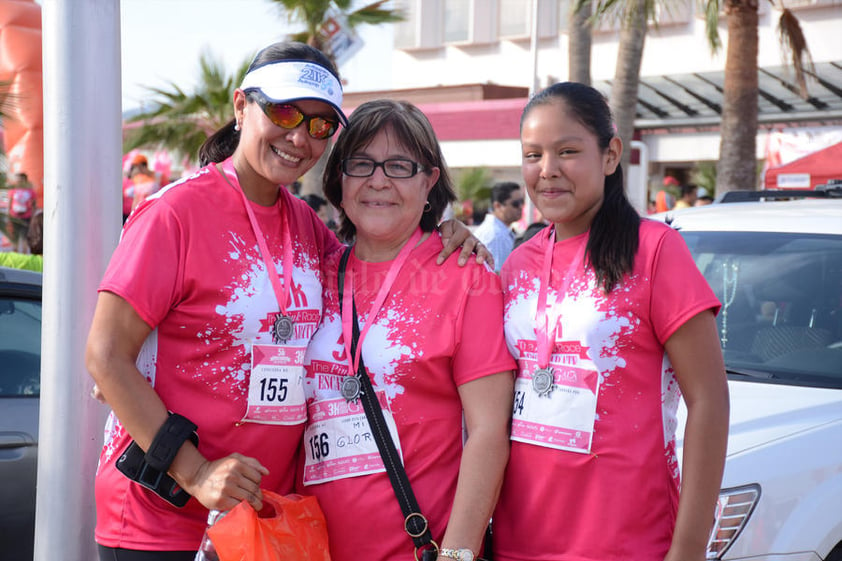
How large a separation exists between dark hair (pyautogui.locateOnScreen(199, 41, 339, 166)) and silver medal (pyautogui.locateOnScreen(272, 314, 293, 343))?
583 mm

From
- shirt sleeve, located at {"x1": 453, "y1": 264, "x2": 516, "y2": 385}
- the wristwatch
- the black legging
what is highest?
shirt sleeve, located at {"x1": 453, "y1": 264, "x2": 516, "y2": 385}

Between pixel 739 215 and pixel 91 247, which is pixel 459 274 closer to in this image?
pixel 91 247

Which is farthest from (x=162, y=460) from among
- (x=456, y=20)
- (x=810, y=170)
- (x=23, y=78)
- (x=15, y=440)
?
(x=456, y=20)

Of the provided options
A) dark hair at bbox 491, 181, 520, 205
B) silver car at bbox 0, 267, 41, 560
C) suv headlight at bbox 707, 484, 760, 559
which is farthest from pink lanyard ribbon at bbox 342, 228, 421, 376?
dark hair at bbox 491, 181, 520, 205

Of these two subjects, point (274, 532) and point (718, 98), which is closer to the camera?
point (274, 532)

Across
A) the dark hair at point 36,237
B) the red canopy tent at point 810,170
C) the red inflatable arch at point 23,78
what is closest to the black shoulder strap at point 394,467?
the dark hair at point 36,237

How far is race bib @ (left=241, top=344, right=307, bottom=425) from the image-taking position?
2357 mm

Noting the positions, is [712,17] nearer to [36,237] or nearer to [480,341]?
[36,237]

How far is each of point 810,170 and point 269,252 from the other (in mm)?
14254

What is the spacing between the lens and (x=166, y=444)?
2178 millimetres

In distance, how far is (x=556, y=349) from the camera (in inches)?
91.4

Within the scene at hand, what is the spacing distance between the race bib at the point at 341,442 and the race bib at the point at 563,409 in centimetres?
34

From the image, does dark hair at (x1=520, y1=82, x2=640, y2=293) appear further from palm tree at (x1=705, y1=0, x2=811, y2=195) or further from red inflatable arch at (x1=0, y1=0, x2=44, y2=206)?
red inflatable arch at (x1=0, y1=0, x2=44, y2=206)

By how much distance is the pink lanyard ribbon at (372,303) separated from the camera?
2.40m
